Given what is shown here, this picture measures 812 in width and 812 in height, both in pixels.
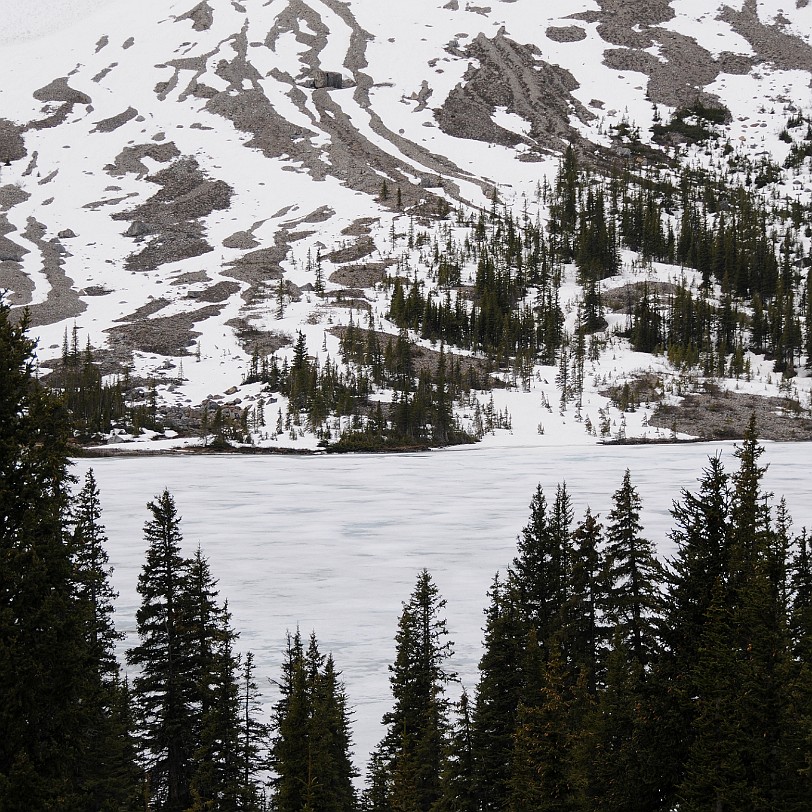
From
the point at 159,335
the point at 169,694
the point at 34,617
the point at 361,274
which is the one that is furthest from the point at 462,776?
the point at 361,274

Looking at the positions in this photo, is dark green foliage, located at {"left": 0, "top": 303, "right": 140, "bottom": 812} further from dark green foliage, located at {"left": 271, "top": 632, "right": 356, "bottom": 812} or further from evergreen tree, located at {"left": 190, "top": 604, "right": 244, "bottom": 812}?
evergreen tree, located at {"left": 190, "top": 604, "right": 244, "bottom": 812}

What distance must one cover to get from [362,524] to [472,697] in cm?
2494

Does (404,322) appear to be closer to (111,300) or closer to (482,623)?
(111,300)

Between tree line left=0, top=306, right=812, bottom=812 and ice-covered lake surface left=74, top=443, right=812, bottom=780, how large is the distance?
3581 millimetres

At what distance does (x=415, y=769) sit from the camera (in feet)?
48.4

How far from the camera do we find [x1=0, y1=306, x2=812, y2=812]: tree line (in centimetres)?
939

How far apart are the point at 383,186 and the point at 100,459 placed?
111 meters

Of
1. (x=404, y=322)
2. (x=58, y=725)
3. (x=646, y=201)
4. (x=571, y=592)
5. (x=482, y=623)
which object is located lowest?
(x=482, y=623)

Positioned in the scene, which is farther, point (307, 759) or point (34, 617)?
point (307, 759)

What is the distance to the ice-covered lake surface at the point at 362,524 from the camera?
87.2 ft

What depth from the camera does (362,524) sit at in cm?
4584

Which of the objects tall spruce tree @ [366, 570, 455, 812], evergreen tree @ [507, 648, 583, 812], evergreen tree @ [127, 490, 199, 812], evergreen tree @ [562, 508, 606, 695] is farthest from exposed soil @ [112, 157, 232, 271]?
evergreen tree @ [507, 648, 583, 812]

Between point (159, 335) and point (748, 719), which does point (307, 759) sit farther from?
A: point (159, 335)

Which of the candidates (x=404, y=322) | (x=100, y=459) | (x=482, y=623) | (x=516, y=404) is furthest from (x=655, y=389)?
Result: (x=482, y=623)
